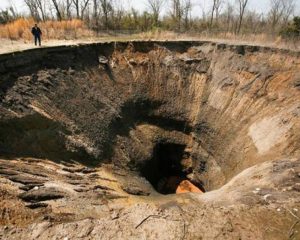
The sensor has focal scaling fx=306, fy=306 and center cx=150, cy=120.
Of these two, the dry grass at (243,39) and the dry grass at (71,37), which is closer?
the dry grass at (71,37)

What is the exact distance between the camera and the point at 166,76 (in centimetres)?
1770

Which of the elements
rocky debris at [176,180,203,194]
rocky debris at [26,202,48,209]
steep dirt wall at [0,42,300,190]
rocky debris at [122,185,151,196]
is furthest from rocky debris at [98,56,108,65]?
rocky debris at [26,202,48,209]

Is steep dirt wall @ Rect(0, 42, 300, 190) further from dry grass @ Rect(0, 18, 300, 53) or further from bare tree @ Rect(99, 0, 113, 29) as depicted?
bare tree @ Rect(99, 0, 113, 29)

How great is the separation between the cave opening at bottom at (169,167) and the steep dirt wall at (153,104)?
284 millimetres

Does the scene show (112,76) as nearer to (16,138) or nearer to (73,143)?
(73,143)

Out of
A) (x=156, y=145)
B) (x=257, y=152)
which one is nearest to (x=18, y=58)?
(x=156, y=145)

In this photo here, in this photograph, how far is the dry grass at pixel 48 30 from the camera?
59.1 feet

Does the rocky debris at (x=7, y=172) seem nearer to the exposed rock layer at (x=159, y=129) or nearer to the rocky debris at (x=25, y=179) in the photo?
the exposed rock layer at (x=159, y=129)

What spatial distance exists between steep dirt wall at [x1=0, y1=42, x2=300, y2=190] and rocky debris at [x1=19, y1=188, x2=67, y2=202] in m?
2.80

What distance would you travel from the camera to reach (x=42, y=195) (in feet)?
27.3

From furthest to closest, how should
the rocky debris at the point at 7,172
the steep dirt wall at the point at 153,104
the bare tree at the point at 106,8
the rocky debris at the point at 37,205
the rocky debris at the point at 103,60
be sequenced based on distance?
the bare tree at the point at 106,8
the rocky debris at the point at 103,60
the steep dirt wall at the point at 153,104
the rocky debris at the point at 7,172
the rocky debris at the point at 37,205

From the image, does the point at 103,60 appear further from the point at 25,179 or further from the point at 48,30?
the point at 25,179

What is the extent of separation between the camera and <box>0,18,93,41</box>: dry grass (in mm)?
18000

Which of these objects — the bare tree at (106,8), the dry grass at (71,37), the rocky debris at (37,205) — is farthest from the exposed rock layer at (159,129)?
the bare tree at (106,8)
